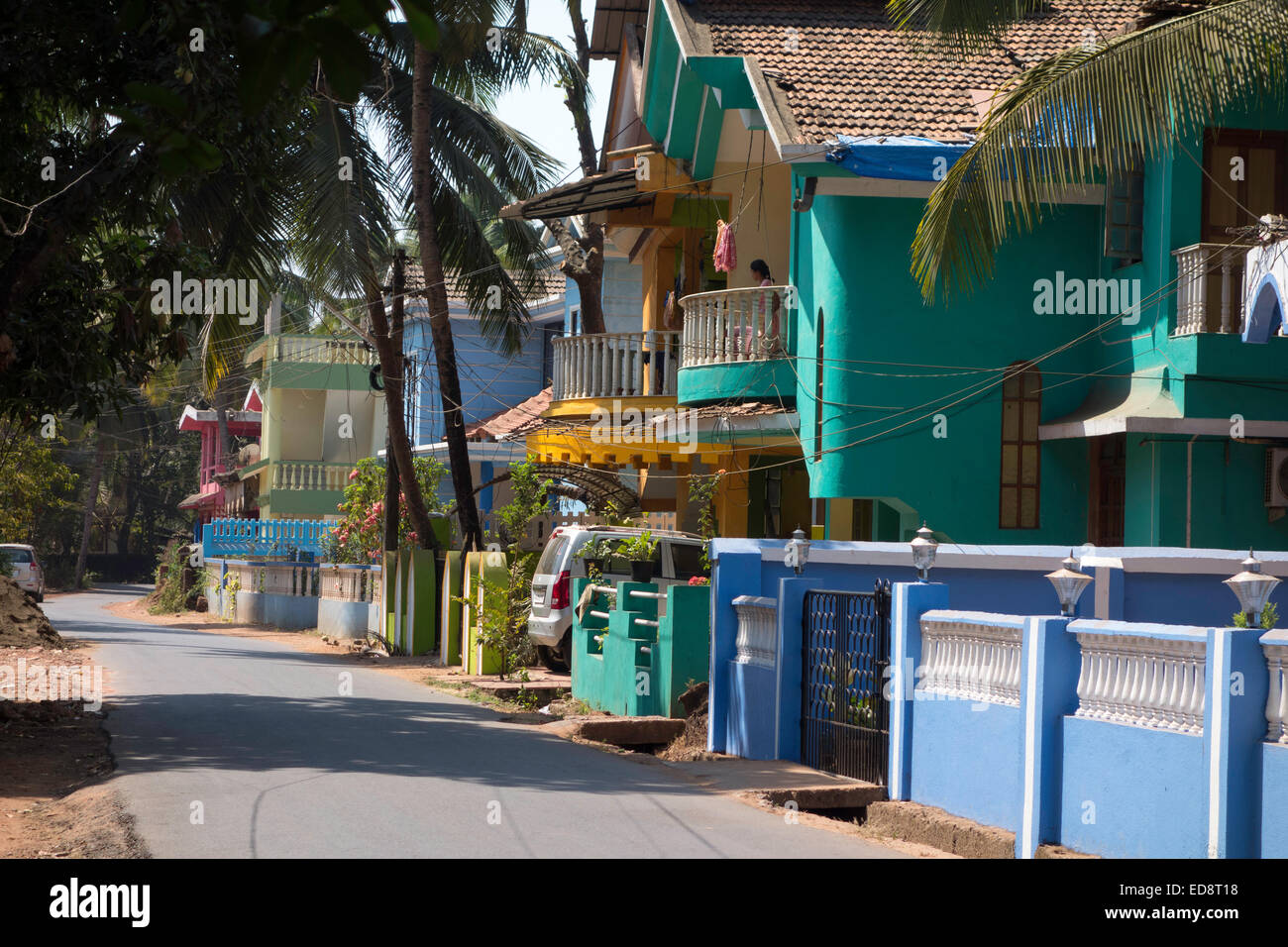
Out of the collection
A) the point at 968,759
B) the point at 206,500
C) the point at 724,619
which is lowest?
the point at 968,759

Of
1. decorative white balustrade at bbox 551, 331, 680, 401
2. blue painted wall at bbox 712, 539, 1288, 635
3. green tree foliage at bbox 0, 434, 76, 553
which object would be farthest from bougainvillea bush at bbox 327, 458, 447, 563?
blue painted wall at bbox 712, 539, 1288, 635

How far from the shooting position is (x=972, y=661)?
9773 mm

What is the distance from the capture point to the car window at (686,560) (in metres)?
19.2

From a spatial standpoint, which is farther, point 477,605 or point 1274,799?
point 477,605

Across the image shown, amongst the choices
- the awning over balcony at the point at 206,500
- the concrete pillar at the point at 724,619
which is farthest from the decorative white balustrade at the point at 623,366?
the awning over balcony at the point at 206,500

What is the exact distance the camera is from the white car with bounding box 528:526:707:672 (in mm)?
19125

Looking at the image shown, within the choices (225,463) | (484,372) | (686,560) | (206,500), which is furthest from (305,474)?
(686,560)

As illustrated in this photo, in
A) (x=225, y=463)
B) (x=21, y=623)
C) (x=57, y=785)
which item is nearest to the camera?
(x=57, y=785)

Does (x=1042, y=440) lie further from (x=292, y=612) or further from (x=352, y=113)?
(x=292, y=612)

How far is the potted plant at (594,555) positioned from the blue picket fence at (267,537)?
1749 cm

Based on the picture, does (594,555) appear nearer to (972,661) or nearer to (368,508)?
(972,661)

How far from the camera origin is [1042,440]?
55.2 ft

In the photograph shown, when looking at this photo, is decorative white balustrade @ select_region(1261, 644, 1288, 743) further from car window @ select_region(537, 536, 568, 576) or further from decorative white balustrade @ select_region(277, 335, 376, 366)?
decorative white balustrade @ select_region(277, 335, 376, 366)

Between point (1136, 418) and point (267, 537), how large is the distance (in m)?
28.5
